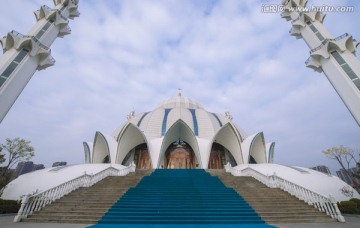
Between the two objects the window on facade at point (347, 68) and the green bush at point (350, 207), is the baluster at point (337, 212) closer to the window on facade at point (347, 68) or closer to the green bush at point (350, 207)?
the green bush at point (350, 207)

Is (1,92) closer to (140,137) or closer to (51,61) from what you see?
(51,61)

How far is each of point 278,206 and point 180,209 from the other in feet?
14.1

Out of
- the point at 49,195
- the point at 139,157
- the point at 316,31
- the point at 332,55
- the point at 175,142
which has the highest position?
the point at 316,31

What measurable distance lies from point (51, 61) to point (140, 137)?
13.6 m

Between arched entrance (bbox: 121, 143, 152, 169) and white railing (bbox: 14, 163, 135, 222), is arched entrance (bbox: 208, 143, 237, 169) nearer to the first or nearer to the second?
arched entrance (bbox: 121, 143, 152, 169)

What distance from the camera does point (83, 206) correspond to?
25.6ft

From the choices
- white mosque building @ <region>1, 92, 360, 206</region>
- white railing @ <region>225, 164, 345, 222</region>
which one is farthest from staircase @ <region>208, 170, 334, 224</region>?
white mosque building @ <region>1, 92, 360, 206</region>

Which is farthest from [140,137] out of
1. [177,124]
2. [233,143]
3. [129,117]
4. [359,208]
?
[359,208]

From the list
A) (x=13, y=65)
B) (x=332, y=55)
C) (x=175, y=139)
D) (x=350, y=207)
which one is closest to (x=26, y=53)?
(x=13, y=65)

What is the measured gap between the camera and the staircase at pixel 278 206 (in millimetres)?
6965

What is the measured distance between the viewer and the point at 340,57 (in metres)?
13.5

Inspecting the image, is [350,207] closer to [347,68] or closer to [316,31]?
[347,68]

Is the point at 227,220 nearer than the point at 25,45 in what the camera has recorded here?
Yes

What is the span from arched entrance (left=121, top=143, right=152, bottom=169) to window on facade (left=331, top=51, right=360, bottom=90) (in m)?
21.6
